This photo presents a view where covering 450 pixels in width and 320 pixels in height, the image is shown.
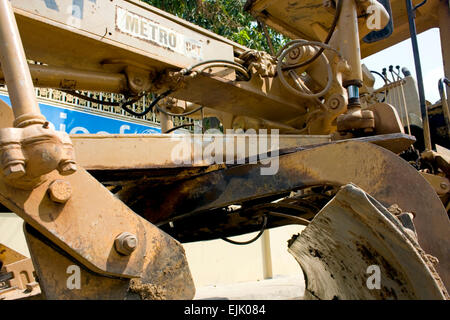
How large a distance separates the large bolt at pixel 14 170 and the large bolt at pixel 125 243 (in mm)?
377

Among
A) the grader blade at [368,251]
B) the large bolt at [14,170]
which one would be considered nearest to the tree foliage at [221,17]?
the grader blade at [368,251]

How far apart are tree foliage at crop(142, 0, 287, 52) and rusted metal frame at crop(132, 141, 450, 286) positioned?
19.9ft

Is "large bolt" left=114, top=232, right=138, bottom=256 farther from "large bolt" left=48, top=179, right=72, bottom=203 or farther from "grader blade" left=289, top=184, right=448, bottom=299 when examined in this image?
"grader blade" left=289, top=184, right=448, bottom=299

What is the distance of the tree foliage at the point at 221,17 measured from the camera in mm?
7711

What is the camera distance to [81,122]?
7078mm

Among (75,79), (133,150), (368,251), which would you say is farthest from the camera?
(75,79)

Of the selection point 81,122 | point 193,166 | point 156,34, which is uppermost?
point 81,122

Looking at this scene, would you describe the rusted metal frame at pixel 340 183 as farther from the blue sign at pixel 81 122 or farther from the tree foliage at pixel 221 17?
the tree foliage at pixel 221 17

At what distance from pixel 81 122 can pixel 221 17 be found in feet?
10.8

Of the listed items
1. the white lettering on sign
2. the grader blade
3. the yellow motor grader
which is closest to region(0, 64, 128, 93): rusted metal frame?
the yellow motor grader

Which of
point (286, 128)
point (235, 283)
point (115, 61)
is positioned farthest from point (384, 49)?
point (235, 283)

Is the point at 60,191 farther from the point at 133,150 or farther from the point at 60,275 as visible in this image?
the point at 133,150

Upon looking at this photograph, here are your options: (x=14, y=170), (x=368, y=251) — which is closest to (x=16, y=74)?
(x=14, y=170)

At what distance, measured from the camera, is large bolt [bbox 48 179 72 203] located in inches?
52.9
